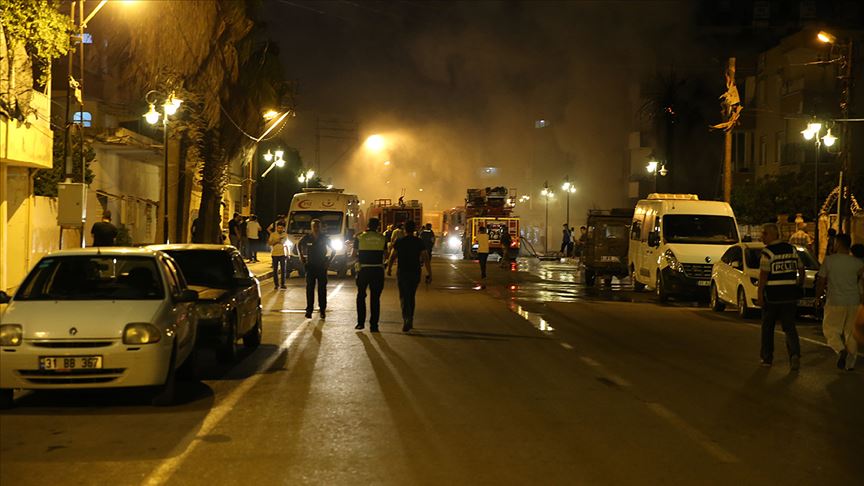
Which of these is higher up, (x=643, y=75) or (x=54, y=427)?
(x=643, y=75)

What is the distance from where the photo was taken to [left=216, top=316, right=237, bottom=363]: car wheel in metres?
12.1

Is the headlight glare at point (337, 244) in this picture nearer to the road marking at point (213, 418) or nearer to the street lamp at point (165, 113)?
the street lamp at point (165, 113)

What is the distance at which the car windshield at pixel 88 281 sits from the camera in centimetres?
968

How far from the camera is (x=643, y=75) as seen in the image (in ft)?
206

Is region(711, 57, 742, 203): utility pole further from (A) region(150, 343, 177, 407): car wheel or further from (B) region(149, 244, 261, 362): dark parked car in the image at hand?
(A) region(150, 343, 177, 407): car wheel

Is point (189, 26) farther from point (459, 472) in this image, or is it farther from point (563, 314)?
point (459, 472)

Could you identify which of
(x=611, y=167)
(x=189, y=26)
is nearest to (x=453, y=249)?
(x=611, y=167)

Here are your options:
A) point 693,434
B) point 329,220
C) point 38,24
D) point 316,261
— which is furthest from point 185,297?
point 329,220

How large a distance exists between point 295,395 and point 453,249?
54314 mm

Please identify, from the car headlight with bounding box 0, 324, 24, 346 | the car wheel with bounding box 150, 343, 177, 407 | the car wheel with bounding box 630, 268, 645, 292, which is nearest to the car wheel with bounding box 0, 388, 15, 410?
the car headlight with bounding box 0, 324, 24, 346

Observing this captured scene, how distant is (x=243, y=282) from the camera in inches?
521

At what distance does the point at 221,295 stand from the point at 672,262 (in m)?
13.9

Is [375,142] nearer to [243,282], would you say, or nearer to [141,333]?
[243,282]

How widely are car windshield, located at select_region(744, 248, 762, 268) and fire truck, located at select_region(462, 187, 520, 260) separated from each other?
28621 mm
